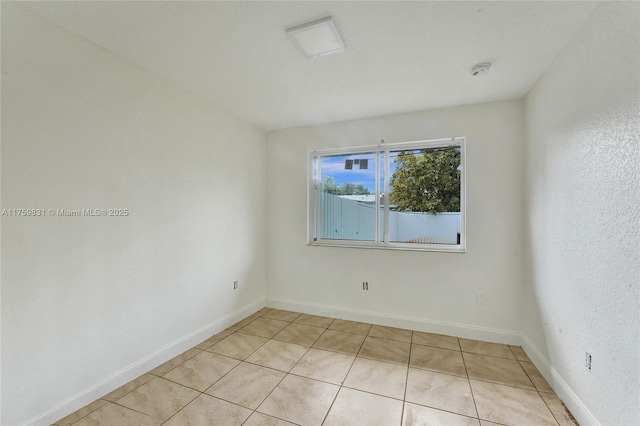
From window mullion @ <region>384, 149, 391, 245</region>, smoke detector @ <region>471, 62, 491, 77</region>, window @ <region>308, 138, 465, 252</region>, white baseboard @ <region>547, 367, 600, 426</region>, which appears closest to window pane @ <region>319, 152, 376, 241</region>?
window @ <region>308, 138, 465, 252</region>

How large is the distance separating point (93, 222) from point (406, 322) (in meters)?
3.10

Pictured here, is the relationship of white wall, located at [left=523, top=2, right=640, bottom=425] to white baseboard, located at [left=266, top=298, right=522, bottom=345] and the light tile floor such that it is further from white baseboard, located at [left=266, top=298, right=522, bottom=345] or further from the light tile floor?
white baseboard, located at [left=266, top=298, right=522, bottom=345]

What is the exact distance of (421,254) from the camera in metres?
3.04

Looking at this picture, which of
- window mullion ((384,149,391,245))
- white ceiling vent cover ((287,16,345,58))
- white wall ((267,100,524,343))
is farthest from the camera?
window mullion ((384,149,391,245))

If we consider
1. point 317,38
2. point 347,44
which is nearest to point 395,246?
point 347,44

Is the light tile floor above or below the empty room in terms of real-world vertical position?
below

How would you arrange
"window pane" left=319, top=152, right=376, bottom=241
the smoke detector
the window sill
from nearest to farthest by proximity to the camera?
the smoke detector → the window sill → "window pane" left=319, top=152, right=376, bottom=241

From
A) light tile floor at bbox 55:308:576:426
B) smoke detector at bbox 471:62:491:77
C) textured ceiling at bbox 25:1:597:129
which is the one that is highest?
textured ceiling at bbox 25:1:597:129

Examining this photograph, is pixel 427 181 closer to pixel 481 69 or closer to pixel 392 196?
pixel 392 196

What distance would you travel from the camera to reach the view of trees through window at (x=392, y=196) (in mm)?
3025

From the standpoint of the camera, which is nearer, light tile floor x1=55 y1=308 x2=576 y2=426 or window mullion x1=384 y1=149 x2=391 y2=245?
light tile floor x1=55 y1=308 x2=576 y2=426

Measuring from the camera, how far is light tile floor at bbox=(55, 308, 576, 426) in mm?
1740

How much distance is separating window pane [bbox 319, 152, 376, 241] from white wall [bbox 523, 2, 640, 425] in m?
1.67

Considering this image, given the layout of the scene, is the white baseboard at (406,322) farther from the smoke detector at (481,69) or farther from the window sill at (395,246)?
the smoke detector at (481,69)
